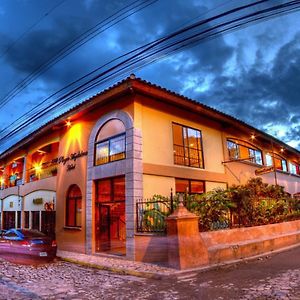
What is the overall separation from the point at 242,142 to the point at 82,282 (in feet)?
49.7

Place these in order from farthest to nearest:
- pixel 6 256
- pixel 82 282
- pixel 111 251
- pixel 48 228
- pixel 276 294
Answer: pixel 48 228 < pixel 111 251 < pixel 6 256 < pixel 82 282 < pixel 276 294

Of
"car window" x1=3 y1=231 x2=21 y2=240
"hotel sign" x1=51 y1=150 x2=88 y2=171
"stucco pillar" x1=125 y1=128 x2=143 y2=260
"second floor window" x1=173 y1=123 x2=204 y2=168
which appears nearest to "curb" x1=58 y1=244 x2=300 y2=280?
"stucco pillar" x1=125 y1=128 x2=143 y2=260

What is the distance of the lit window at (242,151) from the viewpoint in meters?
18.9

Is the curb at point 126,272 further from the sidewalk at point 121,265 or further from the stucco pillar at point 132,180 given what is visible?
the stucco pillar at point 132,180

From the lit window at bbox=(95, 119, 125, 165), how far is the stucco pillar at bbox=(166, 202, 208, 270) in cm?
467

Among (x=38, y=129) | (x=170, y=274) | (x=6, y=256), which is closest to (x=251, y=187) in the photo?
(x=170, y=274)

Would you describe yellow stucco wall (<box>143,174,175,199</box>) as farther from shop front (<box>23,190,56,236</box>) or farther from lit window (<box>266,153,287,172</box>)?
lit window (<box>266,153,287,172</box>)

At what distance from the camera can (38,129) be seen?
18.7 metres

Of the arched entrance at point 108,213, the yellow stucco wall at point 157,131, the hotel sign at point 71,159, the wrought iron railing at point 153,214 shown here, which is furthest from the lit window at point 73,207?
the yellow stucco wall at point 157,131

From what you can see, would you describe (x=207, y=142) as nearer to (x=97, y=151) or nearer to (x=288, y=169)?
(x=97, y=151)

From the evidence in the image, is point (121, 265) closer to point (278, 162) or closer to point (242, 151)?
point (242, 151)

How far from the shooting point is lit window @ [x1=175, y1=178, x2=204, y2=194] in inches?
571

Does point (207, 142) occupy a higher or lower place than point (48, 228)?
higher

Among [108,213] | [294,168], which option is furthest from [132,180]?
[294,168]
